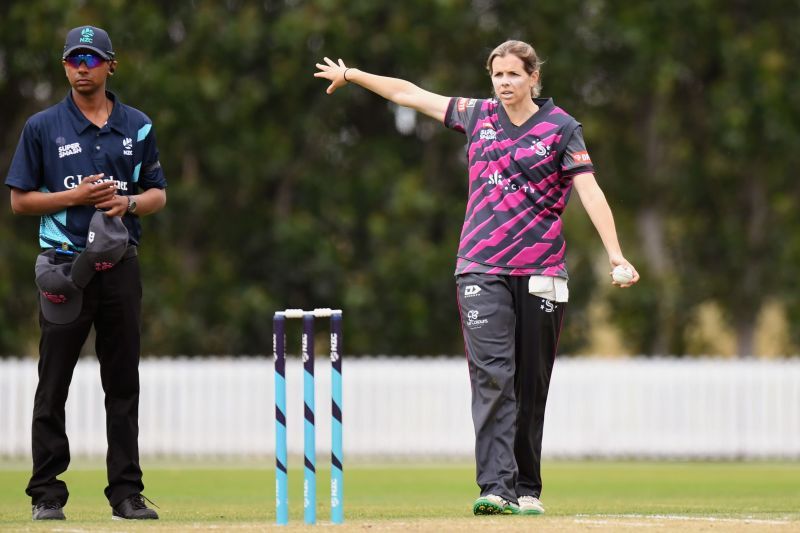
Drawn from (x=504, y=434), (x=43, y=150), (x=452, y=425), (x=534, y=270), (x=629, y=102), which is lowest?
(x=452, y=425)

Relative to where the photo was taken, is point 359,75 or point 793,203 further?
point 793,203

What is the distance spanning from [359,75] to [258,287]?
14.6 m

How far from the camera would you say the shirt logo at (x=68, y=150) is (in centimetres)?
700

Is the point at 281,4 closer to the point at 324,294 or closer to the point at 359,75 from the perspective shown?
the point at 324,294

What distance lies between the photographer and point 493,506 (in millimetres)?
6719

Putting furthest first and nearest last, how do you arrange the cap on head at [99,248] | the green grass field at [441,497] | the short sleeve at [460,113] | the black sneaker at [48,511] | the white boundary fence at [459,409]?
1. the white boundary fence at [459,409]
2. the short sleeve at [460,113]
3. the black sneaker at [48,511]
4. the cap on head at [99,248]
5. the green grass field at [441,497]

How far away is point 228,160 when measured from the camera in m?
21.2

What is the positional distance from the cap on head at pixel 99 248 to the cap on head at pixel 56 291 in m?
0.06

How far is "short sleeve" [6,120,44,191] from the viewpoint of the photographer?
697cm

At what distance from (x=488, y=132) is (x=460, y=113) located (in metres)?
0.22

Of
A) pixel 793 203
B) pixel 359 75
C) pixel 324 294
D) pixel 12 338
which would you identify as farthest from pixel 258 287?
pixel 359 75

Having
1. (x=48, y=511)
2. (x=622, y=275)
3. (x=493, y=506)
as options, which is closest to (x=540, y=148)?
(x=622, y=275)

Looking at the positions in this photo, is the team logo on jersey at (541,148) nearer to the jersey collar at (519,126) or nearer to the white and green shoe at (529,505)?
the jersey collar at (519,126)

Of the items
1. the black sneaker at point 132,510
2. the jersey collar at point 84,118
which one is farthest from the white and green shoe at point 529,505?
the jersey collar at point 84,118
